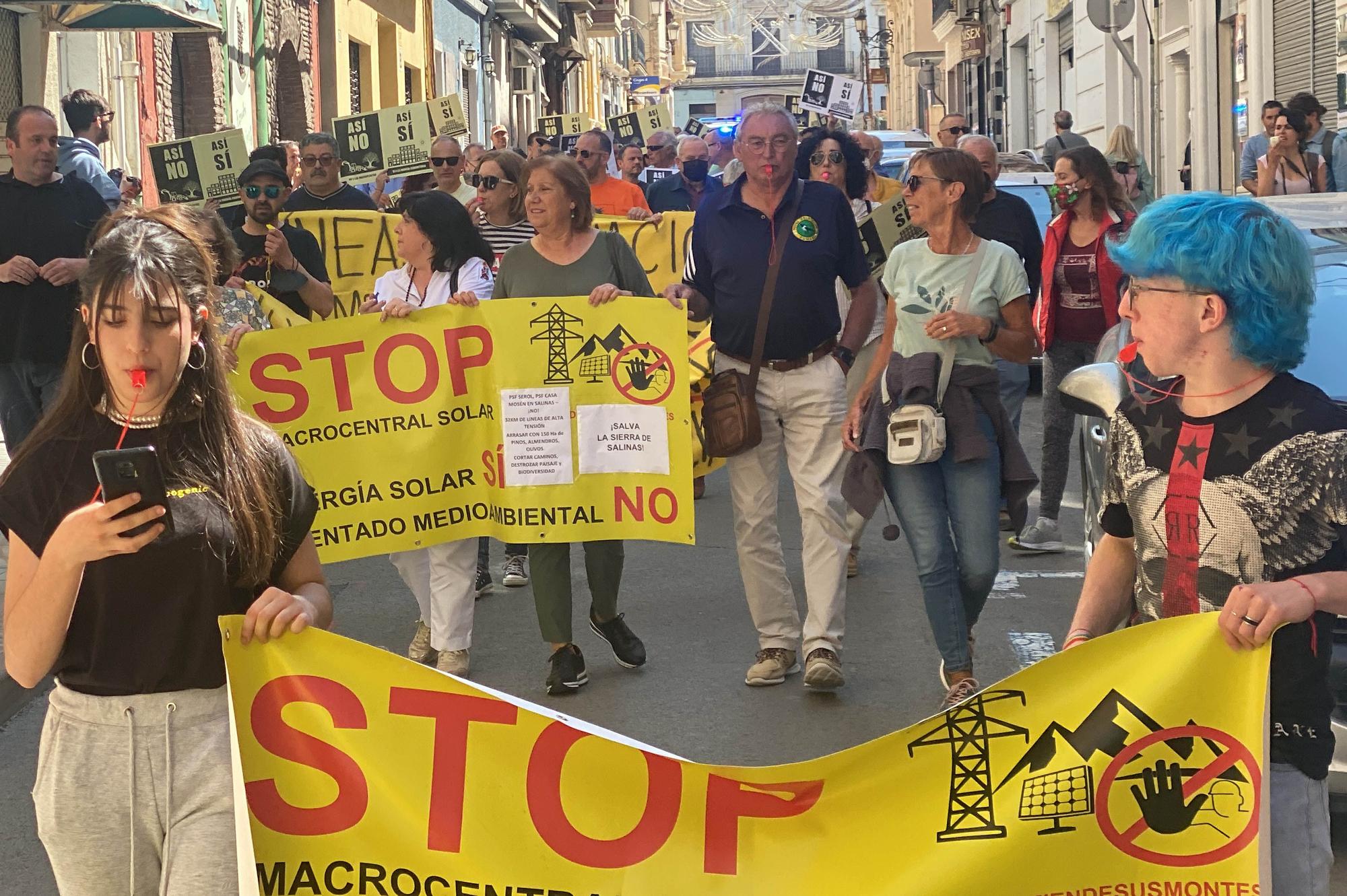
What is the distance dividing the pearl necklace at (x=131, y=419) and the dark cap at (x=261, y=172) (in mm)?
5754

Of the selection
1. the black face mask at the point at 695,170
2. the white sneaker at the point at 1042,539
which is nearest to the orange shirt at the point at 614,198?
the black face mask at the point at 695,170

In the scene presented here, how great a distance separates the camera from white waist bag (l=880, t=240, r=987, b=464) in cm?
599

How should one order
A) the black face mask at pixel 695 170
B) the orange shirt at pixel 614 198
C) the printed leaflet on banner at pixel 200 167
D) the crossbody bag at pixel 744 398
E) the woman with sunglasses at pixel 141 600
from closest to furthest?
the woman with sunglasses at pixel 141 600, the crossbody bag at pixel 744 398, the printed leaflet on banner at pixel 200 167, the orange shirt at pixel 614 198, the black face mask at pixel 695 170

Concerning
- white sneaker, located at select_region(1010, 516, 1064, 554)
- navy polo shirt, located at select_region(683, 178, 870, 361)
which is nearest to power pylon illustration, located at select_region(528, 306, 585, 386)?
navy polo shirt, located at select_region(683, 178, 870, 361)

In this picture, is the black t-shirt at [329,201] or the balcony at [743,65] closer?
the black t-shirt at [329,201]

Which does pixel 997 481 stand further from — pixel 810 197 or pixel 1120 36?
pixel 1120 36

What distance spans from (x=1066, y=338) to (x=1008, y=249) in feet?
9.58

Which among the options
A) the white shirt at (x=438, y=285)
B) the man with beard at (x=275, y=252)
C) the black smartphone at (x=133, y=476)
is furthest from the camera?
the man with beard at (x=275, y=252)

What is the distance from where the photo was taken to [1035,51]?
41.3 metres

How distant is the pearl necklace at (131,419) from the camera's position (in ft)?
9.51

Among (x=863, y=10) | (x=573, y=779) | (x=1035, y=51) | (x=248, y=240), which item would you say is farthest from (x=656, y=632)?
(x=863, y=10)

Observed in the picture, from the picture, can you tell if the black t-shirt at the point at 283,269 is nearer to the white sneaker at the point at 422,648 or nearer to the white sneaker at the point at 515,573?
the white sneaker at the point at 515,573

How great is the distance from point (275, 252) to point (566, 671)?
8.29 ft

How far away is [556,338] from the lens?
6.86 meters
